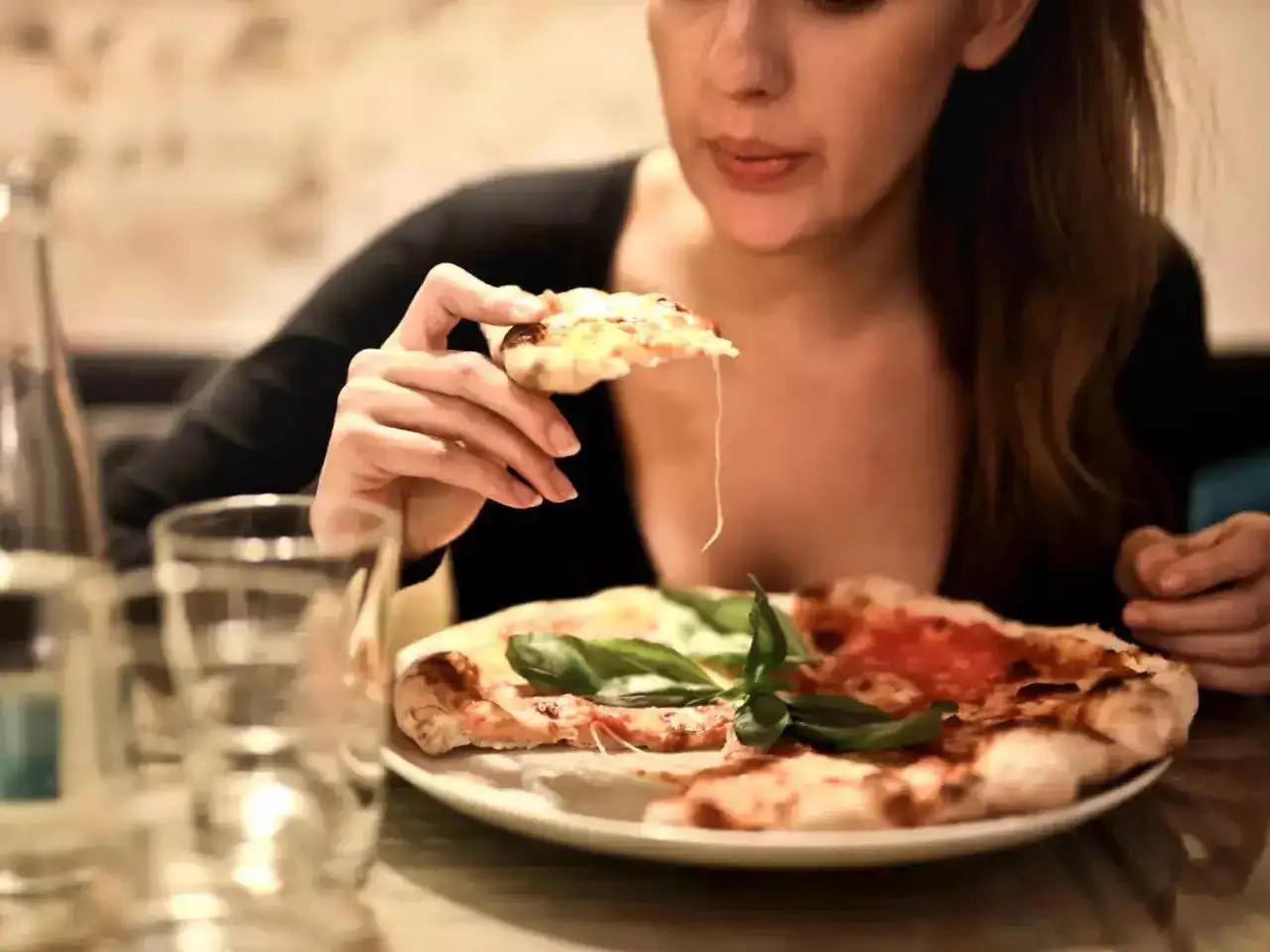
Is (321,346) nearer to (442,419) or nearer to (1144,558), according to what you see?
(442,419)

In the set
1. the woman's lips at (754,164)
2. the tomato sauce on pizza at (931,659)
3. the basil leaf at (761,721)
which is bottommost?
the tomato sauce on pizza at (931,659)

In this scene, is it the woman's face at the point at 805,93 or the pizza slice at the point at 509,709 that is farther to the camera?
the woman's face at the point at 805,93

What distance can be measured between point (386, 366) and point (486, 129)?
239 millimetres

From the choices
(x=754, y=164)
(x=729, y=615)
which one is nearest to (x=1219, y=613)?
(x=729, y=615)

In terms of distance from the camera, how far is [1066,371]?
3.21ft

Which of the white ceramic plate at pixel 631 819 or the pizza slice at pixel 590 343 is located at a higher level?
the pizza slice at pixel 590 343

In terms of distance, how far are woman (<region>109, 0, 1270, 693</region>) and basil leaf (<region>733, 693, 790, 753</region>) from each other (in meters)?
0.21

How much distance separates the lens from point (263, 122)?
2.88ft

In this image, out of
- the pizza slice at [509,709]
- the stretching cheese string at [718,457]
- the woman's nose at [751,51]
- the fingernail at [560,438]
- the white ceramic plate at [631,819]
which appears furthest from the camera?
the stretching cheese string at [718,457]

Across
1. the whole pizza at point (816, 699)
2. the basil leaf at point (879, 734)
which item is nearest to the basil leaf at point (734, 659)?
the whole pizza at point (816, 699)

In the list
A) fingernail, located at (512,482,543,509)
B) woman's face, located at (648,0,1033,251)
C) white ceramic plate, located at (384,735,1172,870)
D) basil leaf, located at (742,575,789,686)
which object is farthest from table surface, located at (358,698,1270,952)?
→ woman's face, located at (648,0,1033,251)

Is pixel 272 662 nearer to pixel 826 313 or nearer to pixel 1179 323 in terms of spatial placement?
pixel 826 313

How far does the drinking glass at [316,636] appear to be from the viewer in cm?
53

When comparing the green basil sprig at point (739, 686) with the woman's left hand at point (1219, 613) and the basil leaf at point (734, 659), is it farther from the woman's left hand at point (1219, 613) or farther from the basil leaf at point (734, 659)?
the woman's left hand at point (1219, 613)
